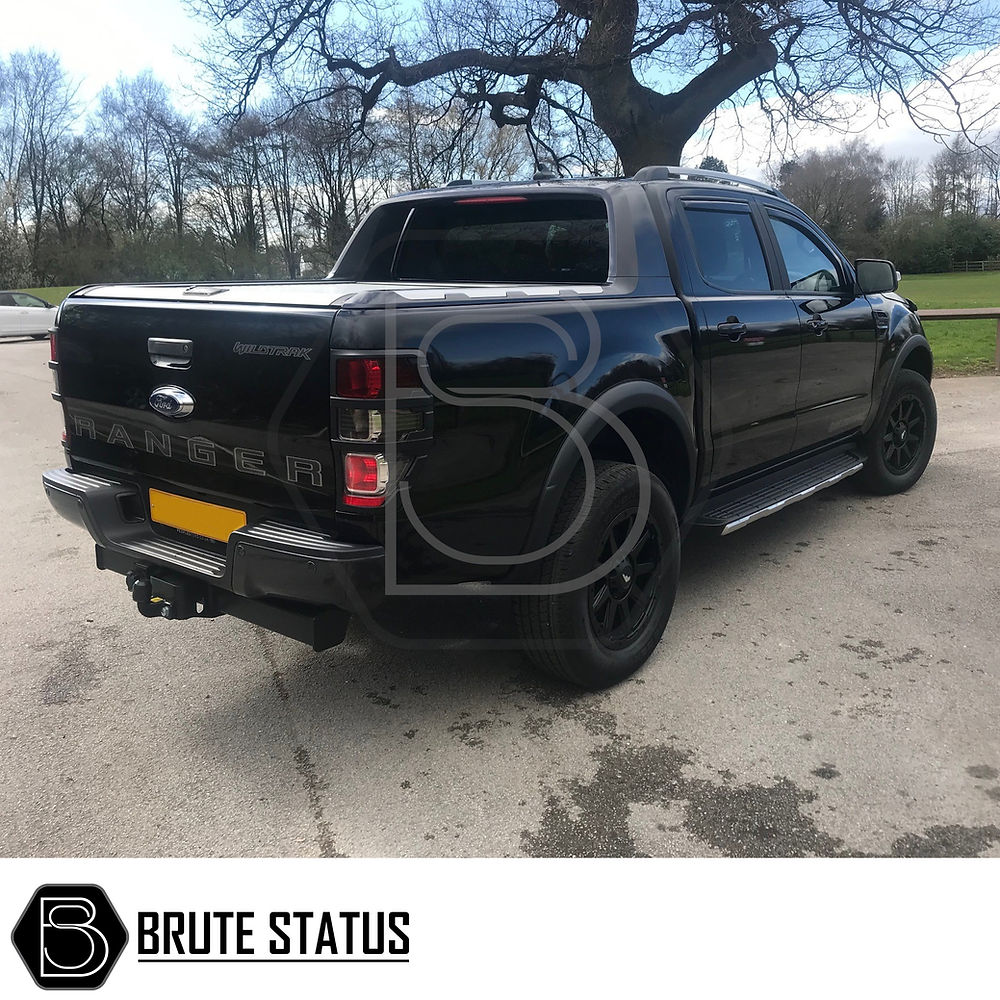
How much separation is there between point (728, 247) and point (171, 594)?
9.43 ft

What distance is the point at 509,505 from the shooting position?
283 cm

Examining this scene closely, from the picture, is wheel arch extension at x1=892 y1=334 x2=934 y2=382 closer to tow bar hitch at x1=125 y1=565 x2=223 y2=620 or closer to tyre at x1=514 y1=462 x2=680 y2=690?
tyre at x1=514 y1=462 x2=680 y2=690

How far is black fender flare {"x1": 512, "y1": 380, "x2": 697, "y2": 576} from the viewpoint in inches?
115

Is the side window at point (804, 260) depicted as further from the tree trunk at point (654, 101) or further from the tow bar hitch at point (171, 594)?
the tree trunk at point (654, 101)

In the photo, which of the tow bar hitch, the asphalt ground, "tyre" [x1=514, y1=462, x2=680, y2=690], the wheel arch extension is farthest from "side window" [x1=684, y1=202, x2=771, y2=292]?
the tow bar hitch

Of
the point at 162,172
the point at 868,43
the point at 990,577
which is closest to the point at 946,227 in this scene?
the point at 162,172

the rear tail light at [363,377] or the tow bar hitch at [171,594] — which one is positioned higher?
the rear tail light at [363,377]

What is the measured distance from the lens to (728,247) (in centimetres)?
Result: 416

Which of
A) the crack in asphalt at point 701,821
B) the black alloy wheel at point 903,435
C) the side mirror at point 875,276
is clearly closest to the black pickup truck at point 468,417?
the crack in asphalt at point 701,821

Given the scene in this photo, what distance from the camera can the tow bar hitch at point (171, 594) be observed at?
2.96 metres

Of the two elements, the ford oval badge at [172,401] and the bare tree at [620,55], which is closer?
the ford oval badge at [172,401]

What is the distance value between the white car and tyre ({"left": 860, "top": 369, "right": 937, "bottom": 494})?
2358cm

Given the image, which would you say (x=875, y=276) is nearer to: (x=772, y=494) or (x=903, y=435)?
(x=903, y=435)

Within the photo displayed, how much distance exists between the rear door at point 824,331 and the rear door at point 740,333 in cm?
15
